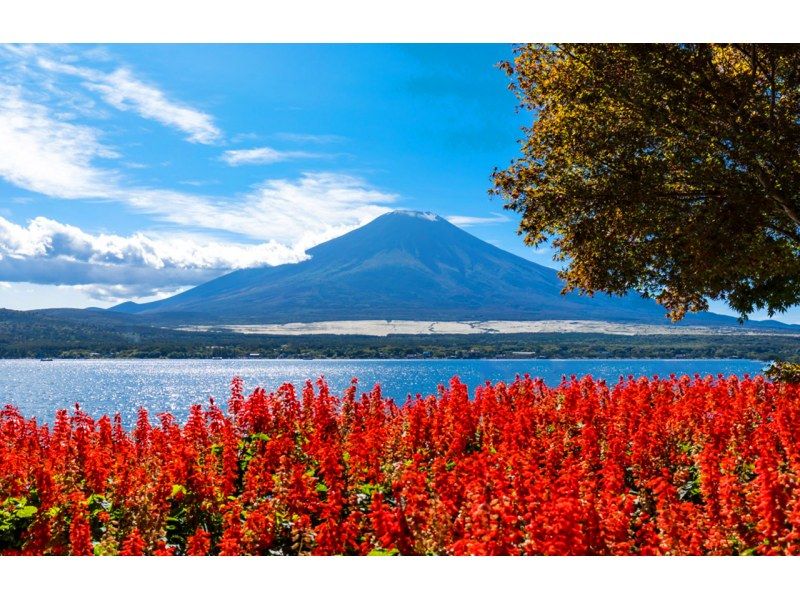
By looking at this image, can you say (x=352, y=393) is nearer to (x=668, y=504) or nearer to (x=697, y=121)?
(x=668, y=504)

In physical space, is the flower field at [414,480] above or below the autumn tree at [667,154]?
below

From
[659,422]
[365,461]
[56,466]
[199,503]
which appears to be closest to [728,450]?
[659,422]

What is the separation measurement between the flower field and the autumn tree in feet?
12.5

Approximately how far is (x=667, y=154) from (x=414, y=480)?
9866 mm

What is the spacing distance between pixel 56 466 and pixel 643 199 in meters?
11.8

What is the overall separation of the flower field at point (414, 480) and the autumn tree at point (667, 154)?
12.5 ft

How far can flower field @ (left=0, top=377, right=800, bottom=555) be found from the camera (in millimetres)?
6773

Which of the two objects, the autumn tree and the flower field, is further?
the autumn tree

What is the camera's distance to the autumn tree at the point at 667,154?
44.2ft

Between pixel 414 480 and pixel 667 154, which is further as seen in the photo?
pixel 667 154

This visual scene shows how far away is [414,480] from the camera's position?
305 inches

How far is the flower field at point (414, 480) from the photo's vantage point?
22.2ft

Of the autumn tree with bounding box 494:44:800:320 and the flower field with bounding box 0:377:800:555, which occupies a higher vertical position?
the autumn tree with bounding box 494:44:800:320

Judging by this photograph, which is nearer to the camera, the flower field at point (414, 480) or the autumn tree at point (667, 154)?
the flower field at point (414, 480)
